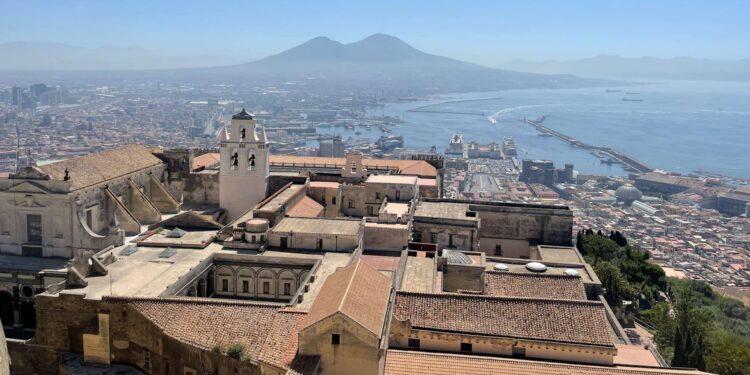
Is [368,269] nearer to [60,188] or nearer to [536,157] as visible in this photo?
[60,188]

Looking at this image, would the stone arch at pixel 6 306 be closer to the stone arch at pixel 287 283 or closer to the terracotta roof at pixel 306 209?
the stone arch at pixel 287 283

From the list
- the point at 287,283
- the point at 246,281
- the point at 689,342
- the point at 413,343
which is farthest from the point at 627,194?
the point at 413,343

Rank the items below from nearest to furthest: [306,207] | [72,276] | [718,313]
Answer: [72,276] → [306,207] → [718,313]

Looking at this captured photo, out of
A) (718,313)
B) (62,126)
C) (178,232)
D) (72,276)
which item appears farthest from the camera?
(62,126)

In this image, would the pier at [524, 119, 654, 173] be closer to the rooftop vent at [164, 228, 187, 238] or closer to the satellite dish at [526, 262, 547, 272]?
the satellite dish at [526, 262, 547, 272]

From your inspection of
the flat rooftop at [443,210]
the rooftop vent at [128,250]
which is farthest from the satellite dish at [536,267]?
the rooftop vent at [128,250]

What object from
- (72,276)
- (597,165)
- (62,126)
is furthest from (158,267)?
(62,126)
